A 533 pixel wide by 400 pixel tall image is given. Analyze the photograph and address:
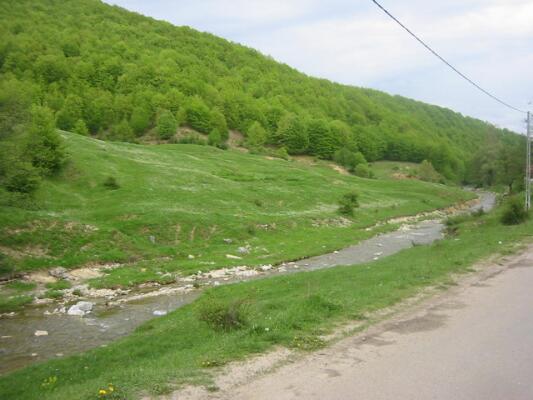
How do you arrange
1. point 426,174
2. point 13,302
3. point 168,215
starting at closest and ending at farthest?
point 13,302 → point 168,215 → point 426,174

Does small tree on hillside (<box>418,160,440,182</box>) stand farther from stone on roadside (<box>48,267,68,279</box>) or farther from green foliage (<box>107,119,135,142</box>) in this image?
stone on roadside (<box>48,267,68,279</box>)

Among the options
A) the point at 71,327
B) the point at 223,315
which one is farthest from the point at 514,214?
the point at 71,327

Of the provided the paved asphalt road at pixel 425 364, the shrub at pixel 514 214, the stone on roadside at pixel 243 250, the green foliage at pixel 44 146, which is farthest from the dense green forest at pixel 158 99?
the paved asphalt road at pixel 425 364

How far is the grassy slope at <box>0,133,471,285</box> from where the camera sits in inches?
1394

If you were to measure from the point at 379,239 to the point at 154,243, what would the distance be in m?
24.4

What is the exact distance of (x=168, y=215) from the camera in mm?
44094

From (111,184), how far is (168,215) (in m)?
11.2

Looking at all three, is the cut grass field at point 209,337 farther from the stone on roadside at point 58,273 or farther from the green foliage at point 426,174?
the green foliage at point 426,174

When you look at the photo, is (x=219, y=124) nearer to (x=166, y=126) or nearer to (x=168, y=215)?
(x=166, y=126)

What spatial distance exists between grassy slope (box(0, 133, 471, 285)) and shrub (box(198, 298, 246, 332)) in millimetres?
17571

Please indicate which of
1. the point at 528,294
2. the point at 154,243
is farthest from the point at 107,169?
the point at 528,294

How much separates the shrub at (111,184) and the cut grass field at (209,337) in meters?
31.2

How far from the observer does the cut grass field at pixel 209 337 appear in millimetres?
9986

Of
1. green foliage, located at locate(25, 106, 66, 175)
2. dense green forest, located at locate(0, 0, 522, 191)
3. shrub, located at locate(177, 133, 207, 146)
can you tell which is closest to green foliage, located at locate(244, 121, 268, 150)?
dense green forest, located at locate(0, 0, 522, 191)
